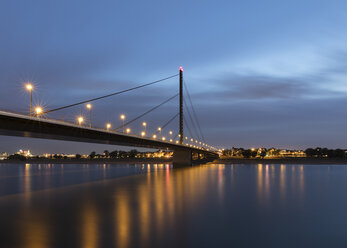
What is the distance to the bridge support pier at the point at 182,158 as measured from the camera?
96.8 meters

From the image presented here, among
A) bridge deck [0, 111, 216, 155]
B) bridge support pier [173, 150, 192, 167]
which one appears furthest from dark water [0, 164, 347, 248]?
bridge support pier [173, 150, 192, 167]

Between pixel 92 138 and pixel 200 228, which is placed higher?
pixel 92 138

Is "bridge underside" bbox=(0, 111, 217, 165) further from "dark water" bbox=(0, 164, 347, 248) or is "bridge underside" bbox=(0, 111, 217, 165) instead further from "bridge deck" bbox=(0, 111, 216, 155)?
"dark water" bbox=(0, 164, 347, 248)

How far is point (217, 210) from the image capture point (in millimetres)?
22969

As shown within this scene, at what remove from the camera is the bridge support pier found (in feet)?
317

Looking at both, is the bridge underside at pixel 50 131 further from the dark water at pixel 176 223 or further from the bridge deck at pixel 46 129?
the dark water at pixel 176 223

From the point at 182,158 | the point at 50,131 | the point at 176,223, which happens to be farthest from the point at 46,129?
the point at 182,158

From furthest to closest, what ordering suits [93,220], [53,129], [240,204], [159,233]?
1. [53,129]
2. [240,204]
3. [93,220]
4. [159,233]

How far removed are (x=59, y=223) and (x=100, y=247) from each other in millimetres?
6019

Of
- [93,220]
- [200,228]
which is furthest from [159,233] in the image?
[93,220]

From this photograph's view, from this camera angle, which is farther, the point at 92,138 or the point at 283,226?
the point at 92,138

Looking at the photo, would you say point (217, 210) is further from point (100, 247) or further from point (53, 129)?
point (53, 129)

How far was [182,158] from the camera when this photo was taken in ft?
322

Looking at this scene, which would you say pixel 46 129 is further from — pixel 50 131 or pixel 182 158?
pixel 182 158
